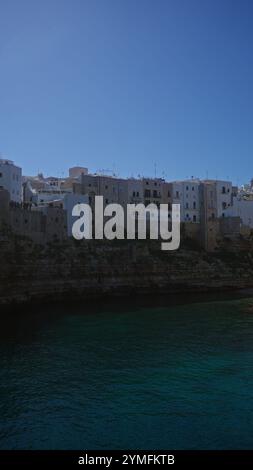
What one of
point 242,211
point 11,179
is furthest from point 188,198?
point 11,179

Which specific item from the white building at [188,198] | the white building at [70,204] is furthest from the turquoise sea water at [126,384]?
the white building at [188,198]

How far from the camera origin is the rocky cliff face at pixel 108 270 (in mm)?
53062

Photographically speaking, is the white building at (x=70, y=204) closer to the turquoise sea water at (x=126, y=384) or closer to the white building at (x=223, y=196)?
the turquoise sea water at (x=126, y=384)

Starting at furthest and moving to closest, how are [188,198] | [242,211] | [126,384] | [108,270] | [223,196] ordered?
[223,196] → [242,211] → [188,198] → [108,270] → [126,384]

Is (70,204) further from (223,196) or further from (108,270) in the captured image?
(223,196)

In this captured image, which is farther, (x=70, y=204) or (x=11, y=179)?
(x=70, y=204)

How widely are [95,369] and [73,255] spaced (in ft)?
107

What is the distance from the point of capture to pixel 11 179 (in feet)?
201

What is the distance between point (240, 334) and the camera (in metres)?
36.3

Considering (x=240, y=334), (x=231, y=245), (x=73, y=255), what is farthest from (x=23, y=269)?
(x=231, y=245)

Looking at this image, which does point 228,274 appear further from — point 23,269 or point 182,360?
point 182,360

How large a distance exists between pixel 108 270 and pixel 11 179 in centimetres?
1721

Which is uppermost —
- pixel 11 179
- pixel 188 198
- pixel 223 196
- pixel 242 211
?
pixel 11 179

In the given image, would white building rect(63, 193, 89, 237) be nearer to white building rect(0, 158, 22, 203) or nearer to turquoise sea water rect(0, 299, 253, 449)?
white building rect(0, 158, 22, 203)
